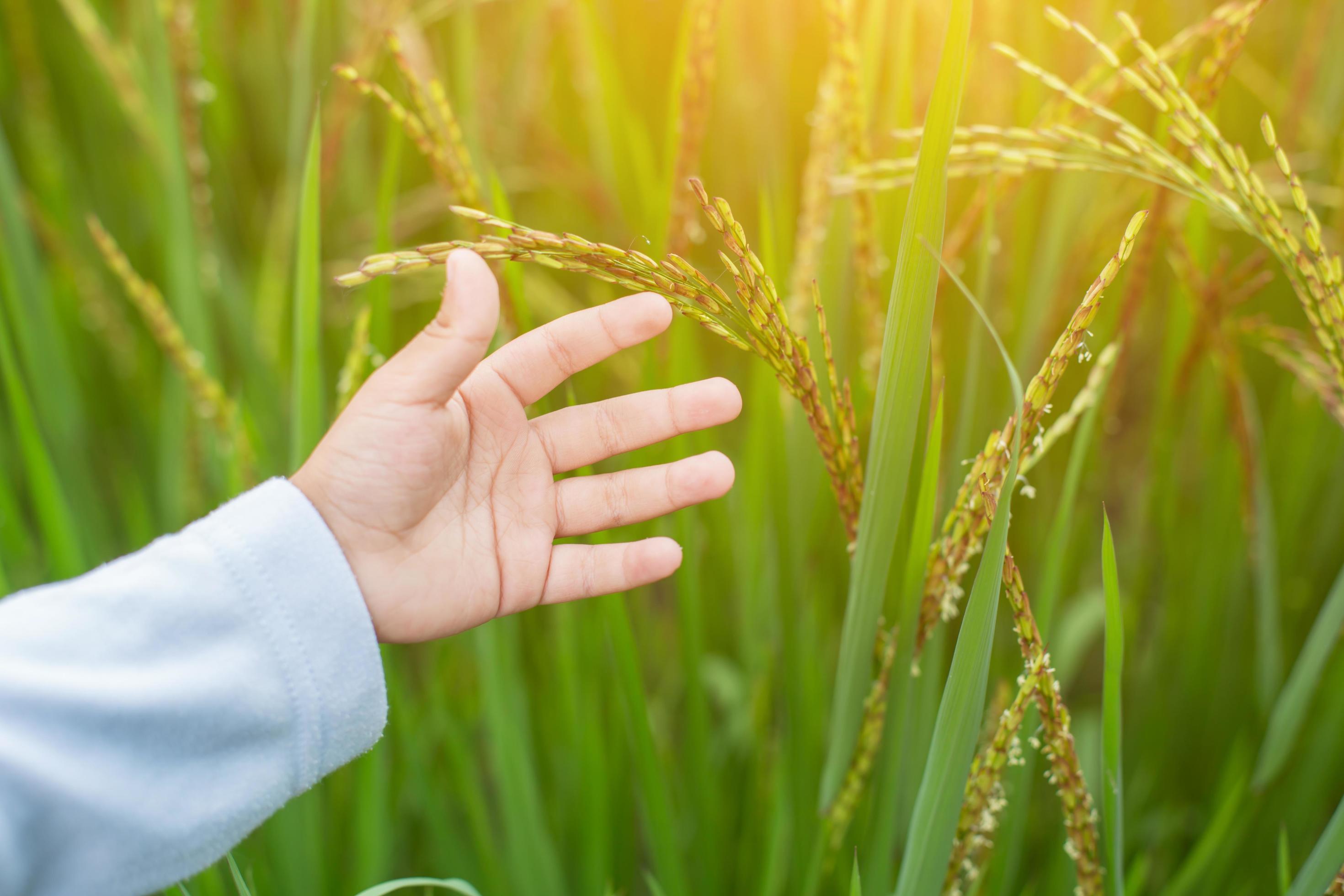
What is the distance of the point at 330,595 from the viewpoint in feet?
1.80

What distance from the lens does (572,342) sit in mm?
621

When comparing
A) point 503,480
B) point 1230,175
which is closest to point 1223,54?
point 1230,175

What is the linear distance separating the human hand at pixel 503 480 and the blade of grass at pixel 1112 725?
0.27 meters

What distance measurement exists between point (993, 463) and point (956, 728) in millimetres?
170

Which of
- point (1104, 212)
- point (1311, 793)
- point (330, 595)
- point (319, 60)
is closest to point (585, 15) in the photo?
point (319, 60)

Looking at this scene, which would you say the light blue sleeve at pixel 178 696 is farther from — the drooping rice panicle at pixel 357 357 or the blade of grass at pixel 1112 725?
the blade of grass at pixel 1112 725

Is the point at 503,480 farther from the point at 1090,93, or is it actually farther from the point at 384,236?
the point at 1090,93

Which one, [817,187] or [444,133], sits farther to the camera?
[817,187]

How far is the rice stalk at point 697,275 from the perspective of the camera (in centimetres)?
42

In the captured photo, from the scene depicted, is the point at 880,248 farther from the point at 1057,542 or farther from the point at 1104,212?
the point at 1104,212

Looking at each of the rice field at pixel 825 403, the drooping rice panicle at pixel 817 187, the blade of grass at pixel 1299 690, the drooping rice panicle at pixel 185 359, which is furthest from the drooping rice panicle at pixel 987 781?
the drooping rice panicle at pixel 185 359

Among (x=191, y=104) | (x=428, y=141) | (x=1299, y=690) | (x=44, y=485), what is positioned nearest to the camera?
(x=428, y=141)

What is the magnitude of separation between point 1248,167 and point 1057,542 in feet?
0.93

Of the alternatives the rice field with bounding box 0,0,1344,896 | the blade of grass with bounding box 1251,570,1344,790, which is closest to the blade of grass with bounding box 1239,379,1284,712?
the rice field with bounding box 0,0,1344,896
